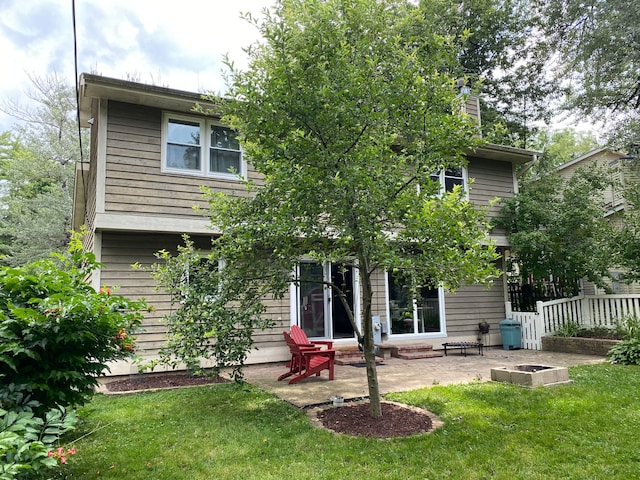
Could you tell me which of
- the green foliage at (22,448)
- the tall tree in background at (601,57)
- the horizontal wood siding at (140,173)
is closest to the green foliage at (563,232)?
the tall tree in background at (601,57)

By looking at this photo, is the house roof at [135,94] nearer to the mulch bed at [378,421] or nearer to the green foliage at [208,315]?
the green foliage at [208,315]

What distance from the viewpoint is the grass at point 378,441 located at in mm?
3432

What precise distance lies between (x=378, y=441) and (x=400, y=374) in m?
3.71

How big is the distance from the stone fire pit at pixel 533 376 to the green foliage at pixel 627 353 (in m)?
2.53

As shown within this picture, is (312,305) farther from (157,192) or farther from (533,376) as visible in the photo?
(533,376)

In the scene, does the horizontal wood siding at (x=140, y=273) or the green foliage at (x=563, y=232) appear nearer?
the horizontal wood siding at (x=140, y=273)

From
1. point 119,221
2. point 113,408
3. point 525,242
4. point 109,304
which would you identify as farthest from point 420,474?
point 525,242

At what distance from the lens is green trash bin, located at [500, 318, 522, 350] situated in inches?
442

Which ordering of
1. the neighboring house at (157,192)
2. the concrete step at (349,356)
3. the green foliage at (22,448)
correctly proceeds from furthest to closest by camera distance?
the concrete step at (349,356), the neighboring house at (157,192), the green foliage at (22,448)

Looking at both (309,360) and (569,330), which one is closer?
(309,360)

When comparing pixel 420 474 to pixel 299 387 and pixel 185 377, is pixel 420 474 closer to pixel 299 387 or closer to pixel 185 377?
pixel 299 387

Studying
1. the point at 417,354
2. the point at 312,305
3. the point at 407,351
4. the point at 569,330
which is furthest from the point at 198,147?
the point at 569,330

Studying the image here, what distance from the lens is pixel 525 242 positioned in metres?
11.1

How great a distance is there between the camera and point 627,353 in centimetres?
803
